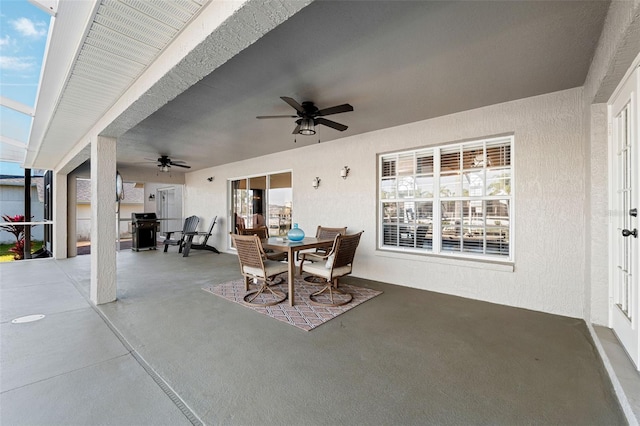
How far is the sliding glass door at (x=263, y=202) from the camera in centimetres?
643

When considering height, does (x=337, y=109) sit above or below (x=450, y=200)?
above

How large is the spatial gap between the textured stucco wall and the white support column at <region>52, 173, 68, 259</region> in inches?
274

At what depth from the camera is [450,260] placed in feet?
12.6

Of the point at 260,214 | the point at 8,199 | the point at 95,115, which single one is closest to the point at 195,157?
the point at 260,214

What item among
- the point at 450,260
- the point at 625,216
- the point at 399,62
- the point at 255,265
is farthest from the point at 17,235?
the point at 625,216

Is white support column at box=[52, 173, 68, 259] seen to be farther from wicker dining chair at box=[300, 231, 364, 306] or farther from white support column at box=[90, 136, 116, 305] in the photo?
wicker dining chair at box=[300, 231, 364, 306]

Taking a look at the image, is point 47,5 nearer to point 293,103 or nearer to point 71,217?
point 293,103

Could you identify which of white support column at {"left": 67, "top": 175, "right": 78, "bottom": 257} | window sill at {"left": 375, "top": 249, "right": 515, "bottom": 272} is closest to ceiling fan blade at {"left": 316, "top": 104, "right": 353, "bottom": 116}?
window sill at {"left": 375, "top": 249, "right": 515, "bottom": 272}

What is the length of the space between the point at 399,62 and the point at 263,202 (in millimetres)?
5154

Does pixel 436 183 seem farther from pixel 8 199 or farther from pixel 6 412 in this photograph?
pixel 8 199

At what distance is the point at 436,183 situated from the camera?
161 inches

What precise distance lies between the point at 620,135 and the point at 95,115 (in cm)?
536

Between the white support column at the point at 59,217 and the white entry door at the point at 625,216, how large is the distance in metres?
9.82

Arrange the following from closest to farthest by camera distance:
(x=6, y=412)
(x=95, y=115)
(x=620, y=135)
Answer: (x=6, y=412) → (x=620, y=135) → (x=95, y=115)
